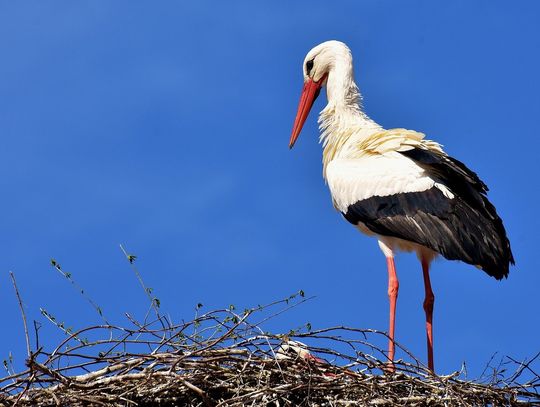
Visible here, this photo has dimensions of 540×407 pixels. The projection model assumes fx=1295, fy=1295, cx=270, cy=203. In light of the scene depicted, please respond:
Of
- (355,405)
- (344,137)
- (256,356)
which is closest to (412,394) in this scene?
(355,405)

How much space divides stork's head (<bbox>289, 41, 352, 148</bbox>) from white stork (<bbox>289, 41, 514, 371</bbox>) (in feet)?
0.79

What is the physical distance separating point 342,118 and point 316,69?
65 cm

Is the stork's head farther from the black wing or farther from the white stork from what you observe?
the black wing

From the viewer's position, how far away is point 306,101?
990 centimetres

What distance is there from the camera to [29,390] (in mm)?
6441

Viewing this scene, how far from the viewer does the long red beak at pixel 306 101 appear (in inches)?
389

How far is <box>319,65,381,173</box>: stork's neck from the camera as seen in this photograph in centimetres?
912

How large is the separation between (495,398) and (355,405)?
29.7 inches

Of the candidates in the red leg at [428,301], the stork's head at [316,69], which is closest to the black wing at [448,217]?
the red leg at [428,301]

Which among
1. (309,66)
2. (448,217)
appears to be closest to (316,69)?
(309,66)

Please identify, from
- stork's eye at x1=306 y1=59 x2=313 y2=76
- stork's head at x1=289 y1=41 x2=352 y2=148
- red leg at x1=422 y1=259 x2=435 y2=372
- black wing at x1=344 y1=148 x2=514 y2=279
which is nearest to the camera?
black wing at x1=344 y1=148 x2=514 y2=279

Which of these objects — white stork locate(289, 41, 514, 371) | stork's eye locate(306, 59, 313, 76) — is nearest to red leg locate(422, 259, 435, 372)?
white stork locate(289, 41, 514, 371)

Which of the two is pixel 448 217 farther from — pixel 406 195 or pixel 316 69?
pixel 316 69

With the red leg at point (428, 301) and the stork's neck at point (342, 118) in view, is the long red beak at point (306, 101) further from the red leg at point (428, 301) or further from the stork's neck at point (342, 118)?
the red leg at point (428, 301)
